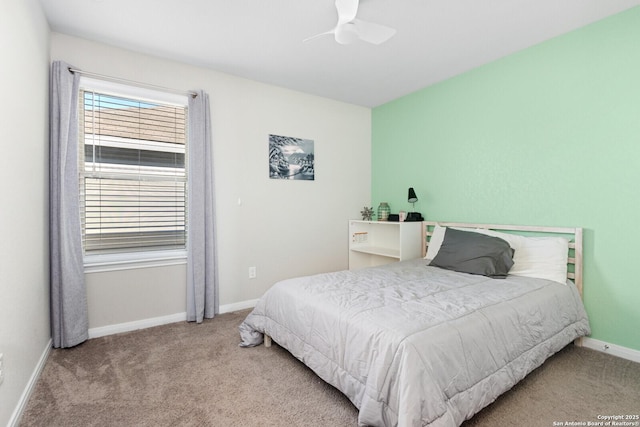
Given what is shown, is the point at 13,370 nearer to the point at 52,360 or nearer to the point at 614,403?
the point at 52,360

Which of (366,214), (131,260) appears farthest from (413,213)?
(131,260)

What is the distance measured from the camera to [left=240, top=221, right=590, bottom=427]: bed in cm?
138

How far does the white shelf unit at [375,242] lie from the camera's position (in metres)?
3.67

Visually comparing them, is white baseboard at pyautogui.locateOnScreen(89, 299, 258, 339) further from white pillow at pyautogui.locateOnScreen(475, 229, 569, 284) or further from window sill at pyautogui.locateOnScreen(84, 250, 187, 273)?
white pillow at pyautogui.locateOnScreen(475, 229, 569, 284)

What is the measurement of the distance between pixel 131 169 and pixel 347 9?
90.2 inches

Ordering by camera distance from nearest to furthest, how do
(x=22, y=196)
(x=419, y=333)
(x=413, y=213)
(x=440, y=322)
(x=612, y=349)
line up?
(x=419, y=333)
(x=440, y=322)
(x=22, y=196)
(x=612, y=349)
(x=413, y=213)

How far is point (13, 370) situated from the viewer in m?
1.57

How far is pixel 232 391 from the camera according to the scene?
1863 millimetres

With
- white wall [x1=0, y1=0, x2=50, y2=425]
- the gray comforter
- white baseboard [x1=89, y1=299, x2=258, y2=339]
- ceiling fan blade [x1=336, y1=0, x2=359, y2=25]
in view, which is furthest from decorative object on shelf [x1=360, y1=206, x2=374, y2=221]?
white wall [x1=0, y1=0, x2=50, y2=425]

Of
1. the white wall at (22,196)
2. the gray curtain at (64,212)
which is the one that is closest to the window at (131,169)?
the gray curtain at (64,212)

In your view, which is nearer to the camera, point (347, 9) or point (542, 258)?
point (347, 9)

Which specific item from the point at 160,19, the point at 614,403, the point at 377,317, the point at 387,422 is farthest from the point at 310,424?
the point at 160,19

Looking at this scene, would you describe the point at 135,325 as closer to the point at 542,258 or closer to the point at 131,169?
the point at 131,169

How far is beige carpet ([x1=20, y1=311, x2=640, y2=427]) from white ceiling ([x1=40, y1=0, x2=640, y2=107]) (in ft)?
8.16
